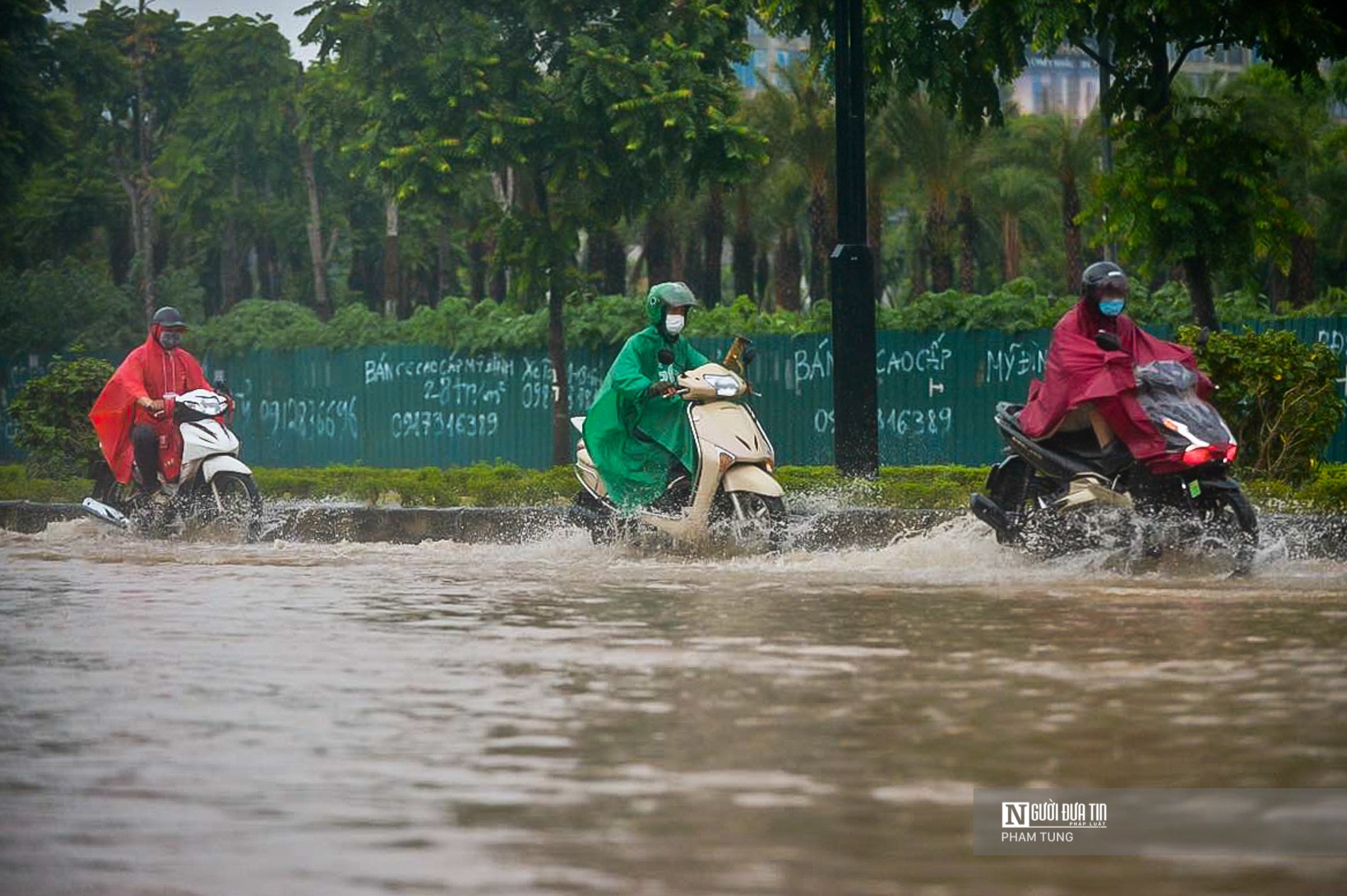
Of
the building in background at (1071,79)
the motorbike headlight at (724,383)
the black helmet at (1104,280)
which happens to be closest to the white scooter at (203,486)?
the motorbike headlight at (724,383)

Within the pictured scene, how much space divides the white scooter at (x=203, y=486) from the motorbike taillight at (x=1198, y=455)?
710cm

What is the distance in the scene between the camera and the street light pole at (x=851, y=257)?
597 inches

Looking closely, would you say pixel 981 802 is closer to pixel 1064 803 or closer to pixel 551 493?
pixel 1064 803

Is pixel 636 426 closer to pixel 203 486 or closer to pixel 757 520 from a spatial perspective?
pixel 757 520

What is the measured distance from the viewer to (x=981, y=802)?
17.7 feet

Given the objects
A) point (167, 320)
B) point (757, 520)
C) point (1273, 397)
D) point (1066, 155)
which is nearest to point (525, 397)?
point (167, 320)

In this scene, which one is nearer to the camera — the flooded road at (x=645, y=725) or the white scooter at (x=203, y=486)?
the flooded road at (x=645, y=725)

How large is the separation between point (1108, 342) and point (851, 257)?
3.87 meters

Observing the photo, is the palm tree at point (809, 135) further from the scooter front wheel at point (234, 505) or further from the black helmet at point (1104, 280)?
the black helmet at point (1104, 280)

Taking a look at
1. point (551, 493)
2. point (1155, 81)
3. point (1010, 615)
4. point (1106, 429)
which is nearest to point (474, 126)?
point (551, 493)

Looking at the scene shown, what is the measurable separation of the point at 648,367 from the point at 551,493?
4.61 meters

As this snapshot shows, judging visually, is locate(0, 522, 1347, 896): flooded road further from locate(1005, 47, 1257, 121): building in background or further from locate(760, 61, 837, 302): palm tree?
locate(1005, 47, 1257, 121): building in background

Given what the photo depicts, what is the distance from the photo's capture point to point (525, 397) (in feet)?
88.1

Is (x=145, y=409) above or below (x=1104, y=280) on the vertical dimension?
below
